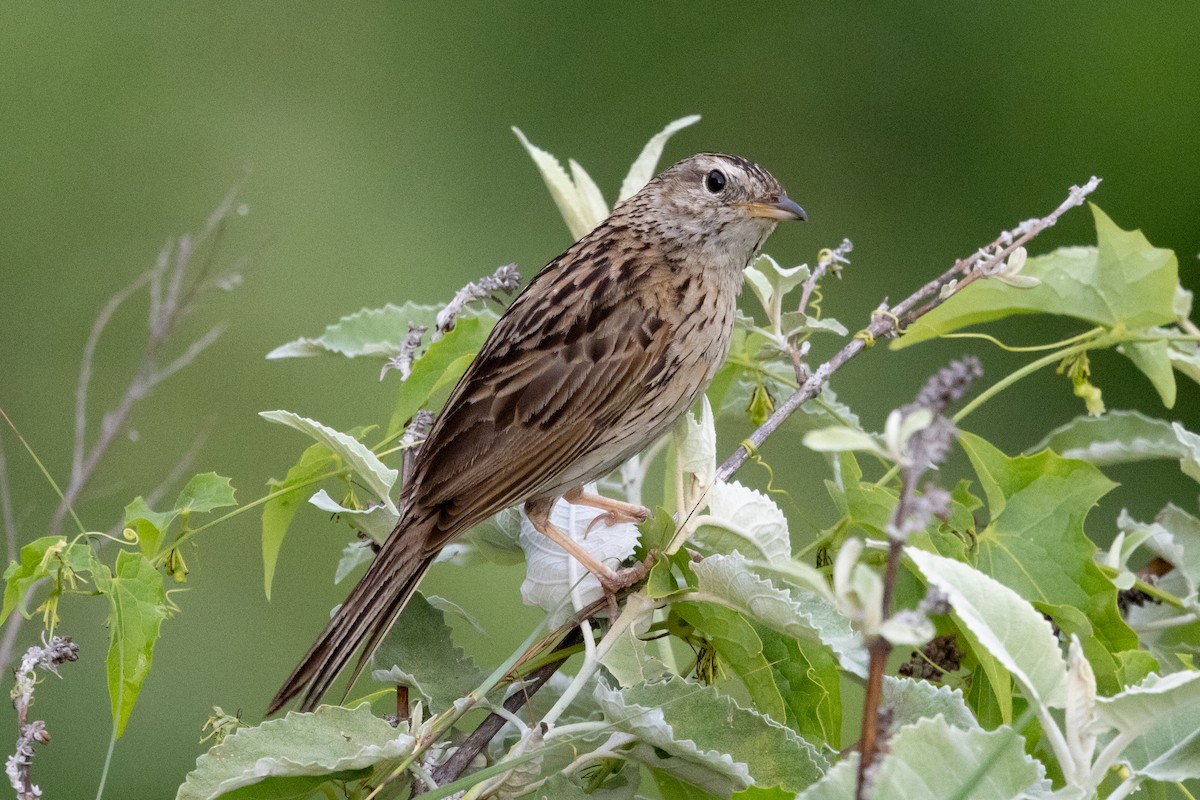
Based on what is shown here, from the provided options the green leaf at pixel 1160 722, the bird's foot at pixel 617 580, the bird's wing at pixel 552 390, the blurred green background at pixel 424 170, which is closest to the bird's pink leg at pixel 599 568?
the bird's foot at pixel 617 580

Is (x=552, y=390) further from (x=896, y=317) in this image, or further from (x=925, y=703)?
(x=925, y=703)

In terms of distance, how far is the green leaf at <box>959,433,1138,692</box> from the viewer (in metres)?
1.92

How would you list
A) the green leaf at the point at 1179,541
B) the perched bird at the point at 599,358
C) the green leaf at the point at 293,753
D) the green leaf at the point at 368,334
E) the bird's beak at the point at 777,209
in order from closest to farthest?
the green leaf at the point at 293,753, the green leaf at the point at 1179,541, the green leaf at the point at 368,334, the perched bird at the point at 599,358, the bird's beak at the point at 777,209

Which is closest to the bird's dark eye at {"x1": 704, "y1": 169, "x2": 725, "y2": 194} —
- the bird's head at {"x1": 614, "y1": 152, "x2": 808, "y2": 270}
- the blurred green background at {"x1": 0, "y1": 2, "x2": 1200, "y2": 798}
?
the bird's head at {"x1": 614, "y1": 152, "x2": 808, "y2": 270}

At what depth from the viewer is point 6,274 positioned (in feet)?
20.8

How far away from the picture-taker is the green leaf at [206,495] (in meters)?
1.89

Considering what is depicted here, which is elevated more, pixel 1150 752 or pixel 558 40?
pixel 558 40

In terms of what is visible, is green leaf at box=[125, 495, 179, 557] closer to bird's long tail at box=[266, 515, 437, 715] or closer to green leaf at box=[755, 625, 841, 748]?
bird's long tail at box=[266, 515, 437, 715]

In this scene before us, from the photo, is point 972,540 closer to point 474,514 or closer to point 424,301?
point 474,514

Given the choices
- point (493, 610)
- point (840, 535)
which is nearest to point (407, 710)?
point (840, 535)

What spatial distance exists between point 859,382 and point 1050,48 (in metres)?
2.18

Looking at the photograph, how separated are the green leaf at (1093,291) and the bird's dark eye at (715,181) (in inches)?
32.4

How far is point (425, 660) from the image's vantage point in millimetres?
1979

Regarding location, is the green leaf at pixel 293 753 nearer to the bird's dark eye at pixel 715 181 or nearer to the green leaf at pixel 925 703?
the green leaf at pixel 925 703
